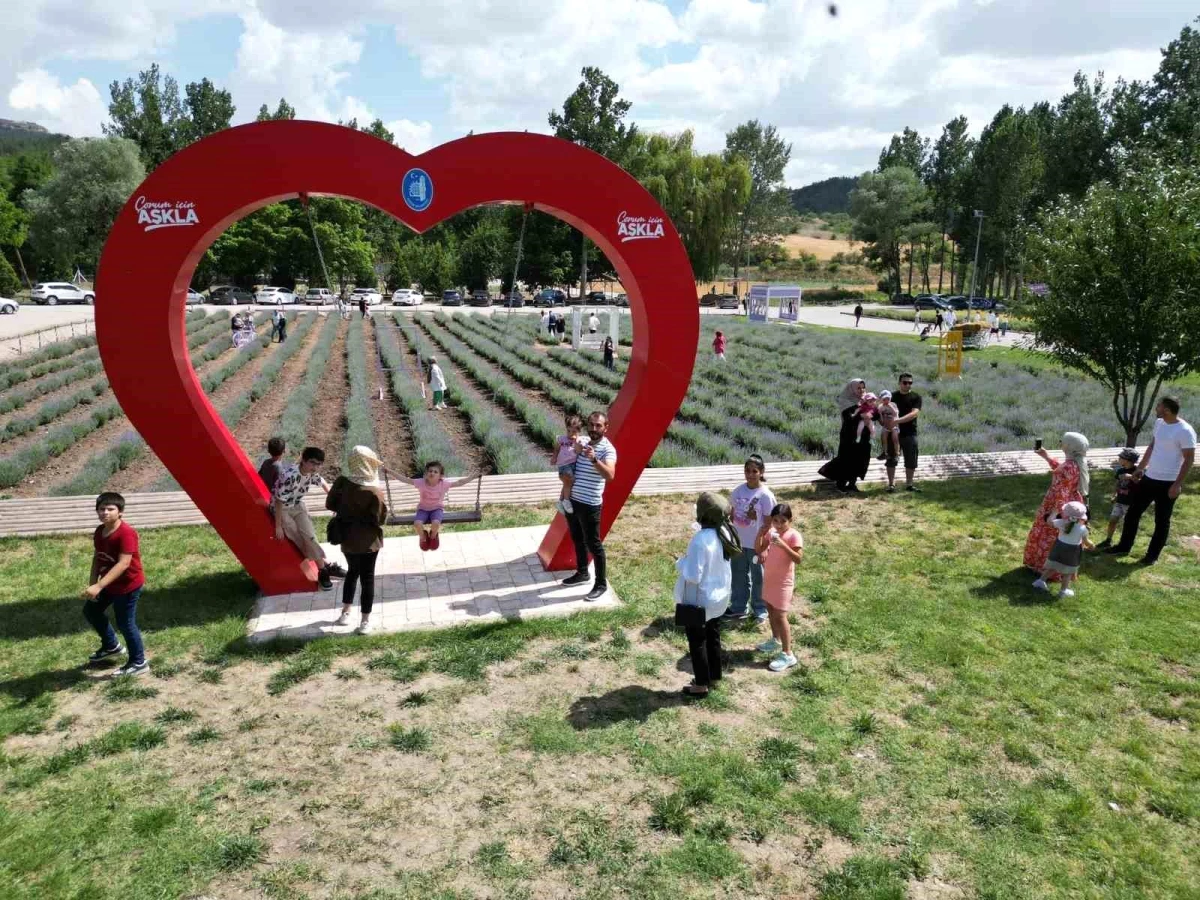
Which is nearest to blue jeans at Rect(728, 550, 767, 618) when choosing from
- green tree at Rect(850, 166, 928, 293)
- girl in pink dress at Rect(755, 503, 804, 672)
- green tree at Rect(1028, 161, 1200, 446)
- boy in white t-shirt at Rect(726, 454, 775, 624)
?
boy in white t-shirt at Rect(726, 454, 775, 624)

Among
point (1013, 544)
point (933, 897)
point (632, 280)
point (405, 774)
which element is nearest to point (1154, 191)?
point (1013, 544)

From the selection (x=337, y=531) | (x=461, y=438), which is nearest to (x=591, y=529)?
(x=337, y=531)

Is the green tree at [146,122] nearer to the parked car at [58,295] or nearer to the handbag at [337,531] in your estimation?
the parked car at [58,295]

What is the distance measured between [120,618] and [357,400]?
481 inches

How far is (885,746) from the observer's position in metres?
5.19

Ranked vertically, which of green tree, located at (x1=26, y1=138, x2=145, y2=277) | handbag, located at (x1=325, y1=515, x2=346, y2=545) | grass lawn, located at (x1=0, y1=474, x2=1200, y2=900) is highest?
green tree, located at (x1=26, y1=138, x2=145, y2=277)

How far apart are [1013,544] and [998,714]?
4064 mm

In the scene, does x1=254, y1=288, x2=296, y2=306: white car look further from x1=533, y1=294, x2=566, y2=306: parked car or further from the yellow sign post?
the yellow sign post

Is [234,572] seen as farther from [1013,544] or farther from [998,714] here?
[1013,544]

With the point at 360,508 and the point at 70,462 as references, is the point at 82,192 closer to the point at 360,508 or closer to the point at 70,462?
the point at 70,462

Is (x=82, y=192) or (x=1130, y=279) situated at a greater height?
(x=82, y=192)

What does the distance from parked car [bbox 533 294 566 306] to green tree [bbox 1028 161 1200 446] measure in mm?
40263

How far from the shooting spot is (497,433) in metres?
14.1

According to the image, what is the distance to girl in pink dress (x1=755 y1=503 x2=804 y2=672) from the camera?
5.93 m
